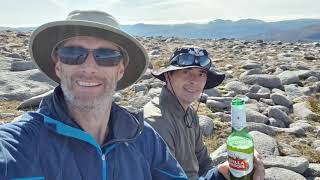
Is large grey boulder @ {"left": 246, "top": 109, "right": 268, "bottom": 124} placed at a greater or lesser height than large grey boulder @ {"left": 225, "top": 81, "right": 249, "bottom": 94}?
greater

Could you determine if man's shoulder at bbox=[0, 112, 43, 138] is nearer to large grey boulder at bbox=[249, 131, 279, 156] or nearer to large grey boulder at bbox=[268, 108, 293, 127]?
large grey boulder at bbox=[249, 131, 279, 156]

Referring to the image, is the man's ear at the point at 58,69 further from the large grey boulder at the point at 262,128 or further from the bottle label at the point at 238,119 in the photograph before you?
the large grey boulder at the point at 262,128

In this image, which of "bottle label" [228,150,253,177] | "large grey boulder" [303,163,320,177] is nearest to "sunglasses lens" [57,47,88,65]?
"bottle label" [228,150,253,177]

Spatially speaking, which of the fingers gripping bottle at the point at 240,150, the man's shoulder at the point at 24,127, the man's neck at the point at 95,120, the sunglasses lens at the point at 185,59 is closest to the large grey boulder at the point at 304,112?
Result: the sunglasses lens at the point at 185,59

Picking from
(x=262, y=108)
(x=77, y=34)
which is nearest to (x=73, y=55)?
(x=77, y=34)

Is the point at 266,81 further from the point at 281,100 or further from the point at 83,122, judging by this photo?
the point at 83,122

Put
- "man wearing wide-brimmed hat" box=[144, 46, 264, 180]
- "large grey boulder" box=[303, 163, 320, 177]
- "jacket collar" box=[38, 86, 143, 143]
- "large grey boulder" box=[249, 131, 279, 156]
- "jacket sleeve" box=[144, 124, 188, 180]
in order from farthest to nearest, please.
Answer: "large grey boulder" box=[249, 131, 279, 156], "large grey boulder" box=[303, 163, 320, 177], "man wearing wide-brimmed hat" box=[144, 46, 264, 180], "jacket sleeve" box=[144, 124, 188, 180], "jacket collar" box=[38, 86, 143, 143]

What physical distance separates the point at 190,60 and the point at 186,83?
313mm

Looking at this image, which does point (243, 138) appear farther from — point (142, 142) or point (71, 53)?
point (71, 53)

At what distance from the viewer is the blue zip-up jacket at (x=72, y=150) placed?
356cm

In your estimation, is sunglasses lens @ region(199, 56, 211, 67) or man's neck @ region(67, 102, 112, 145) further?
sunglasses lens @ region(199, 56, 211, 67)

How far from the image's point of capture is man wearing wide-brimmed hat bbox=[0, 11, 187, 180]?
368cm

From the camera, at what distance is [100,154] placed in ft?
13.1

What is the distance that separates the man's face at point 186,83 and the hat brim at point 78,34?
1.75m
